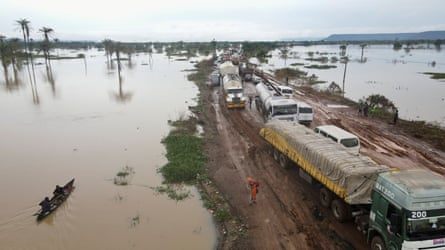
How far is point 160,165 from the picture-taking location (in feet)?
58.4

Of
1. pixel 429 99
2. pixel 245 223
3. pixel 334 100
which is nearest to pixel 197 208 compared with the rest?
pixel 245 223

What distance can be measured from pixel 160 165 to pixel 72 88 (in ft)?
108

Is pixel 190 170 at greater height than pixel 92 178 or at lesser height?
greater

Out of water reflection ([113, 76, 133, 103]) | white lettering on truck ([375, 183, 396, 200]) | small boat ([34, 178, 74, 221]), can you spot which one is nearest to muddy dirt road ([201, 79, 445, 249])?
white lettering on truck ([375, 183, 396, 200])

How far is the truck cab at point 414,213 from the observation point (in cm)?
735

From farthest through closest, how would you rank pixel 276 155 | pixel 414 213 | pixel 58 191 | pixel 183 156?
1. pixel 183 156
2. pixel 276 155
3. pixel 58 191
4. pixel 414 213

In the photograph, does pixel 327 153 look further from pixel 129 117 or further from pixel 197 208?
pixel 129 117

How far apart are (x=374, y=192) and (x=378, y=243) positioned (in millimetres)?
1424

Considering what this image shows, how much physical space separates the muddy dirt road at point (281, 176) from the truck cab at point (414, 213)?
96.2 inches

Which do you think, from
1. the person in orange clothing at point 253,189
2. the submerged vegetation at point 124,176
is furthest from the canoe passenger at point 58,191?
the person in orange clothing at point 253,189

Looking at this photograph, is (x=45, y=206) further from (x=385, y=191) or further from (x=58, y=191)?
(x=385, y=191)

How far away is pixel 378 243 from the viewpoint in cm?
858

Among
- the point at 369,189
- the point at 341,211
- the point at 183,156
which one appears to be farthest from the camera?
the point at 183,156

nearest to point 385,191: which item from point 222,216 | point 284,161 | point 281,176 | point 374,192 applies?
point 374,192
